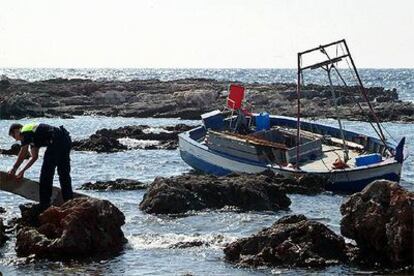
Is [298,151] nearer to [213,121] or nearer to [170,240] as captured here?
[213,121]

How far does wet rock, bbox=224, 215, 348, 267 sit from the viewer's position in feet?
39.6

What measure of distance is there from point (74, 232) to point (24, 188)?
9.43ft

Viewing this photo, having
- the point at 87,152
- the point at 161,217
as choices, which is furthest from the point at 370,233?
the point at 87,152

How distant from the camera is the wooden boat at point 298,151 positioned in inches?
869

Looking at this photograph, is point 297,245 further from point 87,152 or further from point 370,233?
point 87,152

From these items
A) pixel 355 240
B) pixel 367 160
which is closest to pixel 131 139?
pixel 367 160

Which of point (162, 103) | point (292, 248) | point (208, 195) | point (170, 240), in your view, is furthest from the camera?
point (162, 103)

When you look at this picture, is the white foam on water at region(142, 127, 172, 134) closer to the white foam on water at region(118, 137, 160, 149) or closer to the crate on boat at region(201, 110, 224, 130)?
the white foam on water at region(118, 137, 160, 149)

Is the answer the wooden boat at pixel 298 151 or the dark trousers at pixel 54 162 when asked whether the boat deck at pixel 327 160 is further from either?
the dark trousers at pixel 54 162

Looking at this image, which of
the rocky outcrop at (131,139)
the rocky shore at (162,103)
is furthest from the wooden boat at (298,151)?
the rocky shore at (162,103)

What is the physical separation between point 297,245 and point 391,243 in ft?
4.93

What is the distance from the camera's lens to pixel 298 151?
2364 centimetres

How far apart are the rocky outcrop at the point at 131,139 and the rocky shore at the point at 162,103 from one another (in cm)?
841

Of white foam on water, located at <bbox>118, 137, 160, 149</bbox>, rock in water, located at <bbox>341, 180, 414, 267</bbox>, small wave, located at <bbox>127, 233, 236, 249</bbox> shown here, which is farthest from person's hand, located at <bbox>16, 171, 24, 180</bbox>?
white foam on water, located at <bbox>118, 137, 160, 149</bbox>
